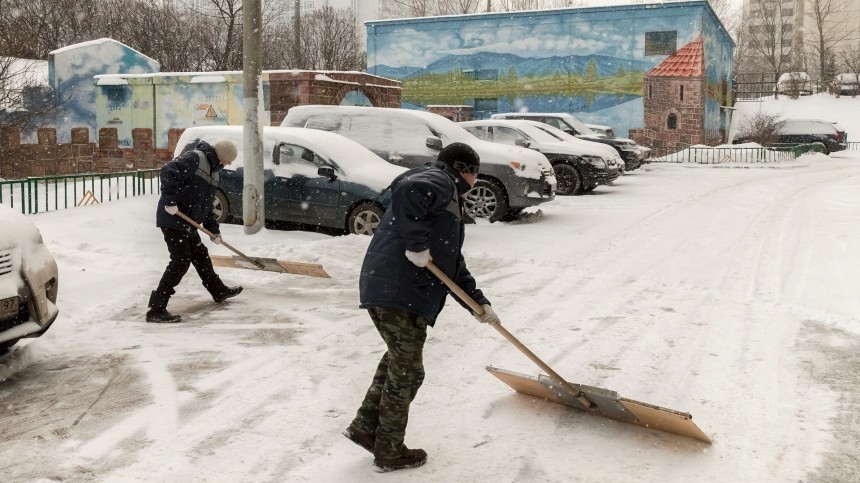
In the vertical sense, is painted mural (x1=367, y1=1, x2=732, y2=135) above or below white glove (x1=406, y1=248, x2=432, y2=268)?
A: above

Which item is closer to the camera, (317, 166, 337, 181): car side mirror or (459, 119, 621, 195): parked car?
(317, 166, 337, 181): car side mirror

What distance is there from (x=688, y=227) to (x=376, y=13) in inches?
2997

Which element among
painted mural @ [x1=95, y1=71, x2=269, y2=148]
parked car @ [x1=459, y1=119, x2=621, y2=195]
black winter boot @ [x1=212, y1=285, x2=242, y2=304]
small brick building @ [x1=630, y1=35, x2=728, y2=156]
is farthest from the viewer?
small brick building @ [x1=630, y1=35, x2=728, y2=156]

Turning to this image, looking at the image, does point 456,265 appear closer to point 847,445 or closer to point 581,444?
point 581,444

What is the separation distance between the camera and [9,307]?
4.91 m

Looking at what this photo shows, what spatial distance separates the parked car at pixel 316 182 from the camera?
10.6 metres

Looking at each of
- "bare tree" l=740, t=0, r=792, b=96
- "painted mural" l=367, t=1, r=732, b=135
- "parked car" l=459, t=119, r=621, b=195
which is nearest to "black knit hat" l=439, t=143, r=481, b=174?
"parked car" l=459, t=119, r=621, b=195

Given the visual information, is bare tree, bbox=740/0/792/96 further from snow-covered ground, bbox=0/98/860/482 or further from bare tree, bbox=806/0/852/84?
snow-covered ground, bbox=0/98/860/482

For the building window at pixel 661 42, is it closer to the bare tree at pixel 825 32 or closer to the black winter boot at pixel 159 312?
the bare tree at pixel 825 32

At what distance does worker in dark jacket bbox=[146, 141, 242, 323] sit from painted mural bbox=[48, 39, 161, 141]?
1767cm

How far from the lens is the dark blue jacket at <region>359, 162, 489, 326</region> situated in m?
3.62

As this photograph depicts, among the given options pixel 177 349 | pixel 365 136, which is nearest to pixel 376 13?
pixel 365 136

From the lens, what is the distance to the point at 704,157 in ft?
93.9

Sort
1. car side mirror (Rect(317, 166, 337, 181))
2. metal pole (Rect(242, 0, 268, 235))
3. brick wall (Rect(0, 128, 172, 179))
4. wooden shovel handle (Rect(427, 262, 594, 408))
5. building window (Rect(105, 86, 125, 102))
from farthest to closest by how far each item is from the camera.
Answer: building window (Rect(105, 86, 125, 102)) < brick wall (Rect(0, 128, 172, 179)) < car side mirror (Rect(317, 166, 337, 181)) < metal pole (Rect(242, 0, 268, 235)) < wooden shovel handle (Rect(427, 262, 594, 408))
